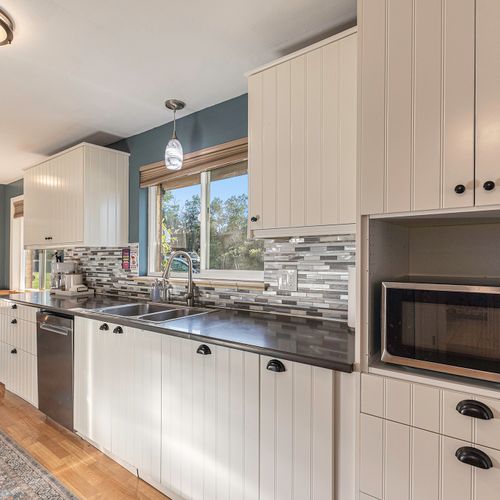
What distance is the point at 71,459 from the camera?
2068mm

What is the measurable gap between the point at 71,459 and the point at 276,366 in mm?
1621

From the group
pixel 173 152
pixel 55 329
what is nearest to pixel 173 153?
pixel 173 152

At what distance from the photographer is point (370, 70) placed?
3.72ft

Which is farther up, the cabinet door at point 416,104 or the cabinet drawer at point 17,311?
the cabinet door at point 416,104

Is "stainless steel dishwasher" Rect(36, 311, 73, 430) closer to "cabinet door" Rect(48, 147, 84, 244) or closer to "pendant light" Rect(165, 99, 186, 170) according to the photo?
"cabinet door" Rect(48, 147, 84, 244)

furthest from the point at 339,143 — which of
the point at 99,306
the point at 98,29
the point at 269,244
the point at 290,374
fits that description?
the point at 99,306

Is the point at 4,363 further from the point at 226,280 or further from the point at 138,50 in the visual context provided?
the point at 138,50

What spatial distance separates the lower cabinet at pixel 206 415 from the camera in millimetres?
1239

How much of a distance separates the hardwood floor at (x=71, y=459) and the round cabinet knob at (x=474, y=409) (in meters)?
1.53

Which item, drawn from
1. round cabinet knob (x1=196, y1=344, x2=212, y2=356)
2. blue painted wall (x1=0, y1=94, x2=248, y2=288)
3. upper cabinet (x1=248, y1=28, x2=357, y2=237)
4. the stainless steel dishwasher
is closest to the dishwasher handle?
the stainless steel dishwasher

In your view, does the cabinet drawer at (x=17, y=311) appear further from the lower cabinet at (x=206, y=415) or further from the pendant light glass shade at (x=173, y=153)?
the pendant light glass shade at (x=173, y=153)

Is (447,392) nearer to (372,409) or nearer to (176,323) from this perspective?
(372,409)

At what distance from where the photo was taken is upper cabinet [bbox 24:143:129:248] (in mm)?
2848

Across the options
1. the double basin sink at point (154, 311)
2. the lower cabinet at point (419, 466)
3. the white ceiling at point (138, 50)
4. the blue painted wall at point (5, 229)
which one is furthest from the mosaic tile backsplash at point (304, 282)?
the blue painted wall at point (5, 229)
